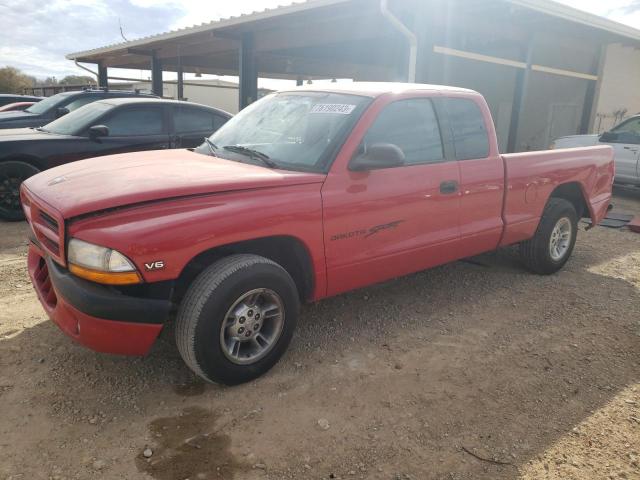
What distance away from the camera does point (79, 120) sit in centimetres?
725

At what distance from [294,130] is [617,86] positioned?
14421 millimetres

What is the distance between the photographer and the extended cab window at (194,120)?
7512mm

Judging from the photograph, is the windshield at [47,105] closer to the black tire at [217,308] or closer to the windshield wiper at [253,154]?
the windshield wiper at [253,154]

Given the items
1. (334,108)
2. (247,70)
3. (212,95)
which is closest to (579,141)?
(247,70)

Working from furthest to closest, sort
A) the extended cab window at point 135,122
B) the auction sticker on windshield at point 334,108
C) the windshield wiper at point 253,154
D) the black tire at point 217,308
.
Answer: the extended cab window at point 135,122 → the auction sticker on windshield at point 334,108 → the windshield wiper at point 253,154 → the black tire at point 217,308

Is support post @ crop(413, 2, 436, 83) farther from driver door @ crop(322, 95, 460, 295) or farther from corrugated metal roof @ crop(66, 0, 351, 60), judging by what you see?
driver door @ crop(322, 95, 460, 295)

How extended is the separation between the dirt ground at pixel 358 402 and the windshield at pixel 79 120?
3.38m

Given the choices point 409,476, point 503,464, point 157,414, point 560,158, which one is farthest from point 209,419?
point 560,158

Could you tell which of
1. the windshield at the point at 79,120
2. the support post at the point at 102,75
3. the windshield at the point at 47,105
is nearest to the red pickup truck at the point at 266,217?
the windshield at the point at 79,120

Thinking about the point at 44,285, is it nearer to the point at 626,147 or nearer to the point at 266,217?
the point at 266,217

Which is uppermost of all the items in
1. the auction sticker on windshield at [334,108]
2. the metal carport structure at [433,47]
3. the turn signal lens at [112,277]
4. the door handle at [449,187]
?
the metal carport structure at [433,47]

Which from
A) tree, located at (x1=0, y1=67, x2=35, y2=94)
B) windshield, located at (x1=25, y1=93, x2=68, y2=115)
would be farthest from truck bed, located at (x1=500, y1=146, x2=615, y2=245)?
tree, located at (x1=0, y1=67, x2=35, y2=94)

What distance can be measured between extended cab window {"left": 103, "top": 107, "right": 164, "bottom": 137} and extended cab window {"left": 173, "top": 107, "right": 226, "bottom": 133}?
0.79 ft

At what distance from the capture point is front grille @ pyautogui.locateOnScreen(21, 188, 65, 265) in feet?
8.59
